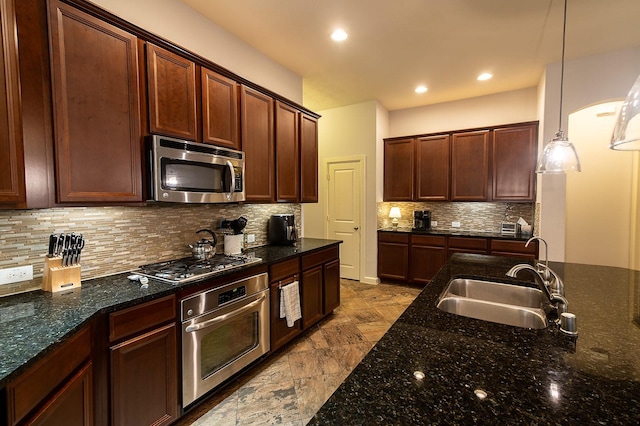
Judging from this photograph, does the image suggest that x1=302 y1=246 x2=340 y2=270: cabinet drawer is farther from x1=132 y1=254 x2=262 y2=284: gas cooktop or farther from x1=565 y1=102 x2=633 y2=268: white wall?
x1=565 y1=102 x2=633 y2=268: white wall

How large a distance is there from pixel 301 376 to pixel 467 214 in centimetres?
376

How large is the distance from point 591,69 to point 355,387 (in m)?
4.41

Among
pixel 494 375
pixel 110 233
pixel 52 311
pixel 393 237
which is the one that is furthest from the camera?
pixel 393 237

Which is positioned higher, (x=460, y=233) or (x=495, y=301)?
(x=460, y=233)

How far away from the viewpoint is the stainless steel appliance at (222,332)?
1784 mm

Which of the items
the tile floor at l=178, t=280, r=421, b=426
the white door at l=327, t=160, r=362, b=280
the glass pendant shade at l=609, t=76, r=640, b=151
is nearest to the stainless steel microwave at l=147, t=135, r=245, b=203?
the tile floor at l=178, t=280, r=421, b=426

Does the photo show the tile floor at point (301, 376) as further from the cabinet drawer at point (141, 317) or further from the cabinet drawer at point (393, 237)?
the cabinet drawer at point (393, 237)

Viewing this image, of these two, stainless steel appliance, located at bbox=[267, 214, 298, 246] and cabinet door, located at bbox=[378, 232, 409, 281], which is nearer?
stainless steel appliance, located at bbox=[267, 214, 298, 246]

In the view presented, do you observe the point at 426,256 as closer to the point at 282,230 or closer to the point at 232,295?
the point at 282,230

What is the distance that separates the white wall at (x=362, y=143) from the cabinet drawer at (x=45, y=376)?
4.06 m

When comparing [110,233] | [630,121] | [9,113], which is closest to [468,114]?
[630,121]

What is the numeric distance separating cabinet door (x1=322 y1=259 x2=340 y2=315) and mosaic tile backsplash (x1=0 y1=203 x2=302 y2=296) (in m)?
1.22

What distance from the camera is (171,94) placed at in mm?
1995

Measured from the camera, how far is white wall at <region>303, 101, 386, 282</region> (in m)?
4.78
